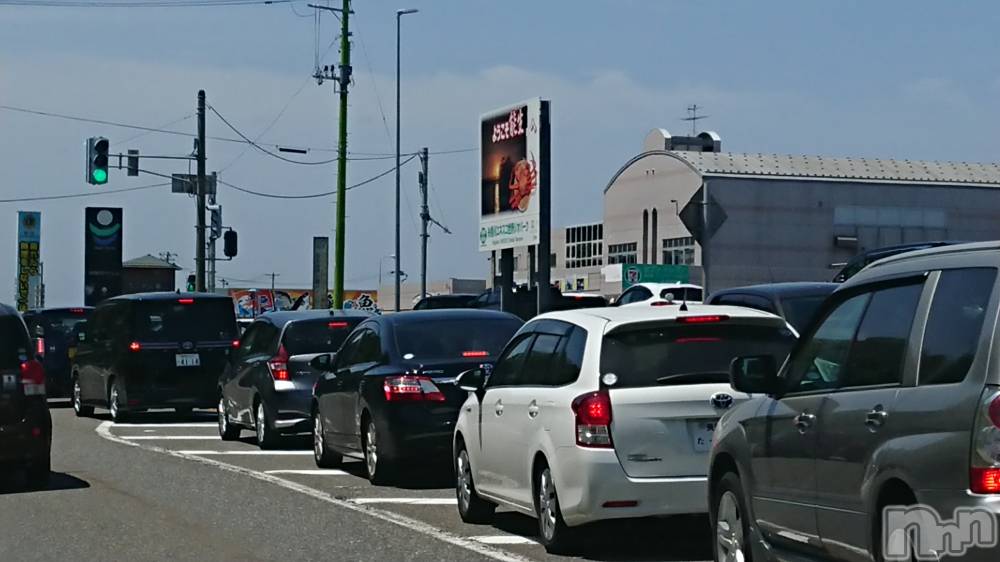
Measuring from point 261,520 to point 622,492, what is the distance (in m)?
3.83

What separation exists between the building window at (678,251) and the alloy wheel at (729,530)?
278 feet

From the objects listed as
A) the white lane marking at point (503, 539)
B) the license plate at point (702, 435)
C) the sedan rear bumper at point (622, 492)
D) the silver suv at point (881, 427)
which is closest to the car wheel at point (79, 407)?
the white lane marking at point (503, 539)

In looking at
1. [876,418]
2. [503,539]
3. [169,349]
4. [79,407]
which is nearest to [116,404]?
[169,349]

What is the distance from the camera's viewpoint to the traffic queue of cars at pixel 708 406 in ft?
21.9

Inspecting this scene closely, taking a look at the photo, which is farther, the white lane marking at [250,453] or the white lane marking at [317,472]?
the white lane marking at [250,453]

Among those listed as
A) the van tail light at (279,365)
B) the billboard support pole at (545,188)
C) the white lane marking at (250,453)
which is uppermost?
the billboard support pole at (545,188)

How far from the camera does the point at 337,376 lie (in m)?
17.2

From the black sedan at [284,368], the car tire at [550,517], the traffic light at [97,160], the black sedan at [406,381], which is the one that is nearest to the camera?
the car tire at [550,517]

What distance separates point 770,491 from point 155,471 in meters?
10.4

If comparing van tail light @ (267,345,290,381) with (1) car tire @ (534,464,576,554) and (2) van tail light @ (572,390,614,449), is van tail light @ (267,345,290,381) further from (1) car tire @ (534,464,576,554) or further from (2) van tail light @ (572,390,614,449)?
(2) van tail light @ (572,390,614,449)

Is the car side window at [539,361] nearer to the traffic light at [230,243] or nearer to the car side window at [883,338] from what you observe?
the car side window at [883,338]

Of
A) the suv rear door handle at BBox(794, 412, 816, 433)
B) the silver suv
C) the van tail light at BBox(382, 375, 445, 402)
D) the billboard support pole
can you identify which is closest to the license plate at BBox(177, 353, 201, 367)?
the billboard support pole

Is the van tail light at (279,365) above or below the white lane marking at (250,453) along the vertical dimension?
above

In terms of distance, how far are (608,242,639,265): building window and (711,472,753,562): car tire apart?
91.8 metres
